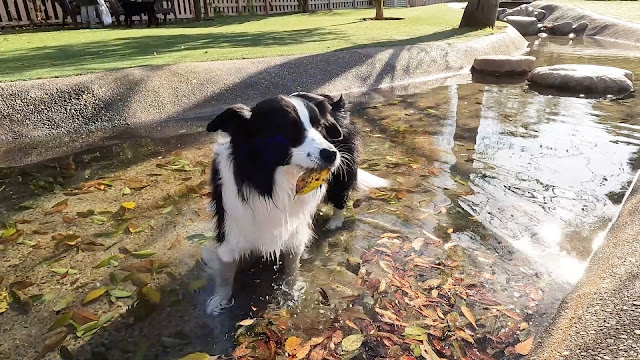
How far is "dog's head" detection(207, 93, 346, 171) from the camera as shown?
89.9 inches

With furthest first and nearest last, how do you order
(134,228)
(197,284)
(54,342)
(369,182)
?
(369,182) → (134,228) → (197,284) → (54,342)

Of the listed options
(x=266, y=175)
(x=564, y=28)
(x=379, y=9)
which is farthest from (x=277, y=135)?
(x=564, y=28)

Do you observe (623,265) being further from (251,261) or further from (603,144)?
(603,144)

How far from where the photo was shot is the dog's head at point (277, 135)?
2283mm

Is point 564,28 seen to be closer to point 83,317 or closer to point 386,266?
point 386,266

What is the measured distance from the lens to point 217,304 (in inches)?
102

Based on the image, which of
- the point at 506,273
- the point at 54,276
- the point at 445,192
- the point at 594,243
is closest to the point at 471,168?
the point at 445,192

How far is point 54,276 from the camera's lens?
9.34 feet

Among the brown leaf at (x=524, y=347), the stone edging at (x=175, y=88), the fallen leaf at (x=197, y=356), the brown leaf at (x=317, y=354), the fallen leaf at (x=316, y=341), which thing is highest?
the stone edging at (x=175, y=88)

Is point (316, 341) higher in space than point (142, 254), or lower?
lower

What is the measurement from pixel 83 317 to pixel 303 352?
A: 1.27 metres

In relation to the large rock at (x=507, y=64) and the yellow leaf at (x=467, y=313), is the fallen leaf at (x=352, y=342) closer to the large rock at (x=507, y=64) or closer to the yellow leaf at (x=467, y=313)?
the yellow leaf at (x=467, y=313)

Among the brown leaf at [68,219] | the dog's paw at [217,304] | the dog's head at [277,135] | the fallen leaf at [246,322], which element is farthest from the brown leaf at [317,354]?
the brown leaf at [68,219]

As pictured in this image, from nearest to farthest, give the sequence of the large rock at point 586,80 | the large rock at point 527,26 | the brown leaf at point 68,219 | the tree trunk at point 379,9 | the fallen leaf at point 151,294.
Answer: the fallen leaf at point 151,294 → the brown leaf at point 68,219 → the large rock at point 586,80 → the tree trunk at point 379,9 → the large rock at point 527,26
